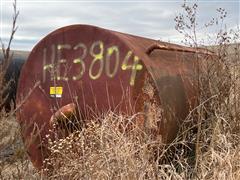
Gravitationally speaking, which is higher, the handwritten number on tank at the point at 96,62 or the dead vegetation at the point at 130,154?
the handwritten number on tank at the point at 96,62

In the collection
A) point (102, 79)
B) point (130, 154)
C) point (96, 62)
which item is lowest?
point (130, 154)

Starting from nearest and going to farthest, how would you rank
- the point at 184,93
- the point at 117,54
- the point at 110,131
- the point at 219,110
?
the point at 110,131
the point at 117,54
the point at 184,93
the point at 219,110

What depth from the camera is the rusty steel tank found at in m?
3.63

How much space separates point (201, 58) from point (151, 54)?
3.99ft

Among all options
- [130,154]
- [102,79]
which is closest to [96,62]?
[102,79]

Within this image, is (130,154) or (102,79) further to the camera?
(102,79)

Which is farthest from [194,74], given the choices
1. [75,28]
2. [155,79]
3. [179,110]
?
[75,28]

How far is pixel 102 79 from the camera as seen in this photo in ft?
12.6

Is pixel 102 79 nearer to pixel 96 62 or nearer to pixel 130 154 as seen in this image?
pixel 96 62

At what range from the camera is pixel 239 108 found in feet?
15.4

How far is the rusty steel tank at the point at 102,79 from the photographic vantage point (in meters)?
3.63

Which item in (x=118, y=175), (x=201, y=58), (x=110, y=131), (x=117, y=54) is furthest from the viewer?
(x=201, y=58)

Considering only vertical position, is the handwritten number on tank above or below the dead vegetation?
above

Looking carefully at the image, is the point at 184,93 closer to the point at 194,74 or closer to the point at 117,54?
the point at 194,74
